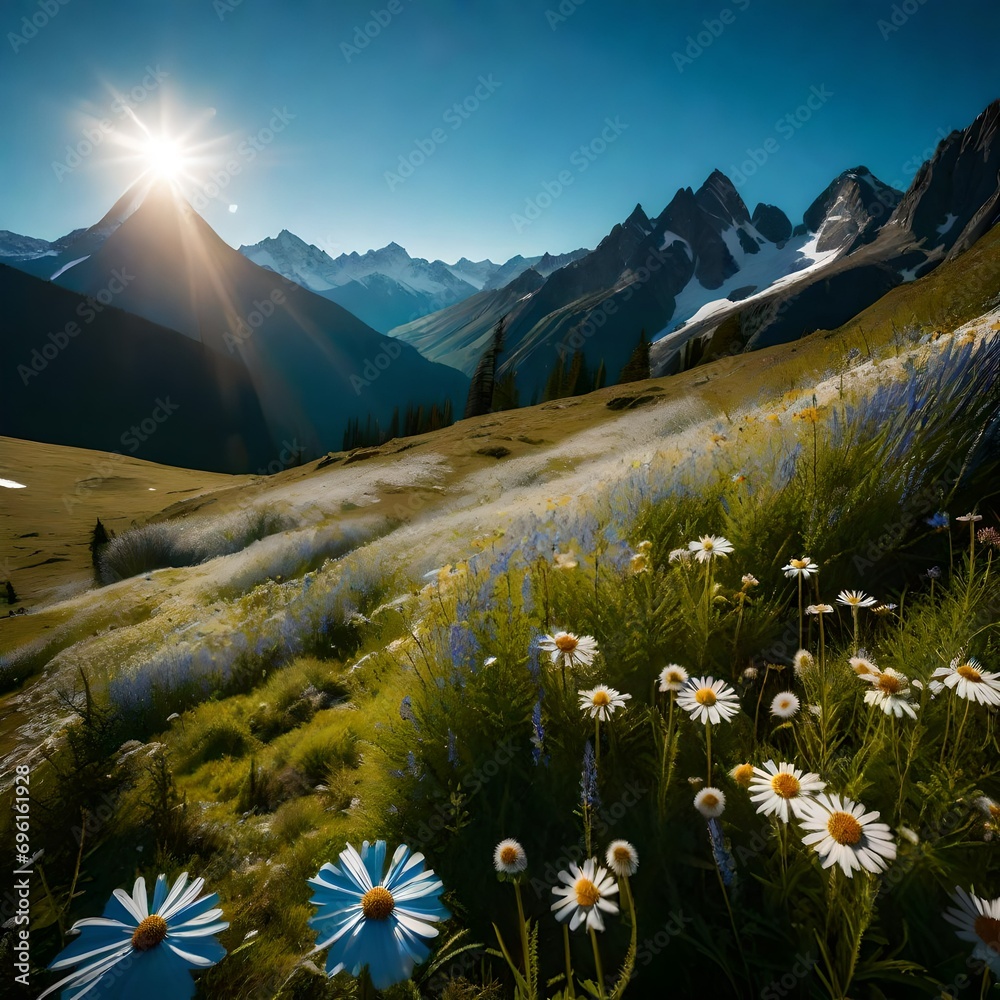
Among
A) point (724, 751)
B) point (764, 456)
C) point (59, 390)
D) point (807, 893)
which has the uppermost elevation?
point (59, 390)

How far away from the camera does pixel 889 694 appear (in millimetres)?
1508

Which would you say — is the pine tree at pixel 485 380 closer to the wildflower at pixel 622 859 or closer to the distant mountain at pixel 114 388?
the wildflower at pixel 622 859

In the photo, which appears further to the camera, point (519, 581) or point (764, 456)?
point (764, 456)

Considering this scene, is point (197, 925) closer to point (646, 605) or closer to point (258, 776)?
point (646, 605)

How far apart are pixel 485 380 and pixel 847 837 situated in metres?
57.5

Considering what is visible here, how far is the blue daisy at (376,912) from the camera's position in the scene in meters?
0.92

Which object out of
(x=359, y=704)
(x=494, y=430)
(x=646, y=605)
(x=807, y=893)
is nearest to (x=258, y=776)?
(x=359, y=704)

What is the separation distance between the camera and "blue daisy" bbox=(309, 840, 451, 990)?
36.3 inches

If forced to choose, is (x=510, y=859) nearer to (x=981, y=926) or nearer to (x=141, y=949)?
(x=141, y=949)

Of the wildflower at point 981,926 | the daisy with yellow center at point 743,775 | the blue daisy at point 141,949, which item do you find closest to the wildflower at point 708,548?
the daisy with yellow center at point 743,775

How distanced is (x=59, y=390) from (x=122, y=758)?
637 ft

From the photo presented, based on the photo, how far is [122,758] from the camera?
11.1 feet

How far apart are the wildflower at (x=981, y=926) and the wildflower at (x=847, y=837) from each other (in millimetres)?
137

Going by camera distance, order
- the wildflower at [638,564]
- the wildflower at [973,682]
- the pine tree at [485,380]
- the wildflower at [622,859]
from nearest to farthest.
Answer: the wildflower at [622,859] < the wildflower at [973,682] < the wildflower at [638,564] < the pine tree at [485,380]
